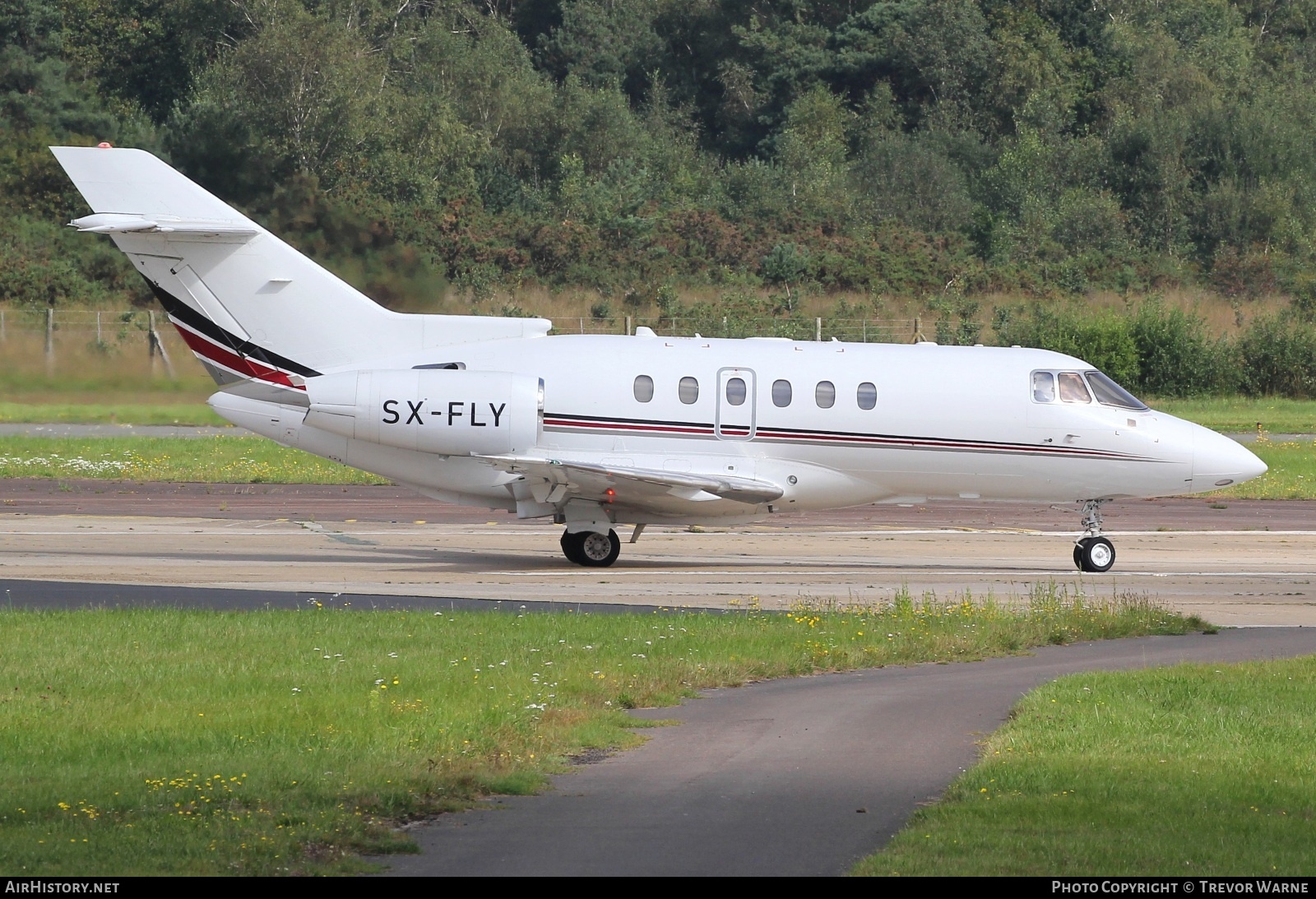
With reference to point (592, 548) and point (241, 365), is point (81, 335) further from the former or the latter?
point (592, 548)

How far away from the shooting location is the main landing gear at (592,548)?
22.3m

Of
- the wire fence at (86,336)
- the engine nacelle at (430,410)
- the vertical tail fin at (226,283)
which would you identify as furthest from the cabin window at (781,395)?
the wire fence at (86,336)

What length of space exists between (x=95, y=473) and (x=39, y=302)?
408 centimetres

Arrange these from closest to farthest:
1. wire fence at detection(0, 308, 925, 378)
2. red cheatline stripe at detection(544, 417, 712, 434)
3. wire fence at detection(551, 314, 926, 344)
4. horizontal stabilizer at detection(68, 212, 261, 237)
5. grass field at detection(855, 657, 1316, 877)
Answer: grass field at detection(855, 657, 1316, 877) → horizontal stabilizer at detection(68, 212, 261, 237) → red cheatline stripe at detection(544, 417, 712, 434) → wire fence at detection(0, 308, 925, 378) → wire fence at detection(551, 314, 926, 344)

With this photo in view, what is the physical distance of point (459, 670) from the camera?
13344 millimetres

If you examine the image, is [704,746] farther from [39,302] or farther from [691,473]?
[39,302]

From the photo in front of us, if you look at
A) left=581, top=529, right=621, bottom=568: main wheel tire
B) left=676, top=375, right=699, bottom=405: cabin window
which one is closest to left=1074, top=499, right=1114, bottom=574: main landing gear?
left=676, top=375, right=699, bottom=405: cabin window

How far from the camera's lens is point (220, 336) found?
21875 millimetres

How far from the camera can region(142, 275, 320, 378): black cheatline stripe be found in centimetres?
2189

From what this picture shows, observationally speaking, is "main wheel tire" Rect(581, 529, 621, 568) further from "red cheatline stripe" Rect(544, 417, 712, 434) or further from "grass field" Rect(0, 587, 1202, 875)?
"grass field" Rect(0, 587, 1202, 875)

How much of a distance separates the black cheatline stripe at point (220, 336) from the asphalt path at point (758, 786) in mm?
10462

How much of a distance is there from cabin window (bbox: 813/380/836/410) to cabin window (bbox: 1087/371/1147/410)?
370cm

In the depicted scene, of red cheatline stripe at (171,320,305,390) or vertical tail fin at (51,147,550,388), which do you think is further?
red cheatline stripe at (171,320,305,390)

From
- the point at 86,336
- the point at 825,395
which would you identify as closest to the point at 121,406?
the point at 86,336
